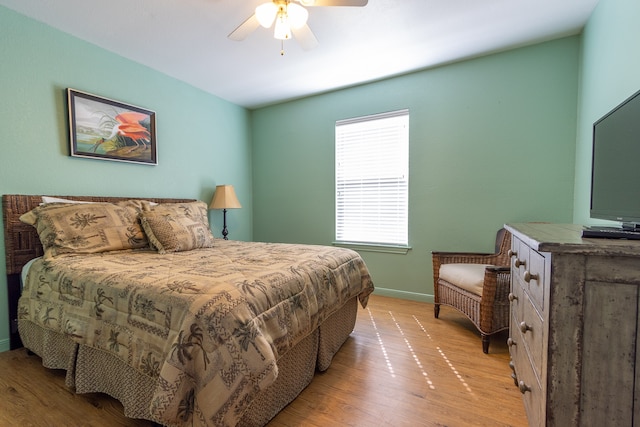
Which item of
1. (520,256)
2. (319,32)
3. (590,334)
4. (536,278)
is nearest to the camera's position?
(590,334)

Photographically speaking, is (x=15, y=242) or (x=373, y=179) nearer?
(x=15, y=242)

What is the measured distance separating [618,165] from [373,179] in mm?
2303

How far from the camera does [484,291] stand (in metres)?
2.02

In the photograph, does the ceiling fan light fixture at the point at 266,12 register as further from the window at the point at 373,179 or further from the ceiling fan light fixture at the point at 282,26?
the window at the point at 373,179

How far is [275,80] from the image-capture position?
3.22m

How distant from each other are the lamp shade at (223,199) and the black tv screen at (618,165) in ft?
10.5

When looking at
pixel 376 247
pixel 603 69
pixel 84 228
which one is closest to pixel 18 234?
pixel 84 228

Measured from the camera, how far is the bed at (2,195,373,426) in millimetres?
1026

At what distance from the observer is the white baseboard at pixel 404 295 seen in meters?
3.05

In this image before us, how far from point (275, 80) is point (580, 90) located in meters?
2.94

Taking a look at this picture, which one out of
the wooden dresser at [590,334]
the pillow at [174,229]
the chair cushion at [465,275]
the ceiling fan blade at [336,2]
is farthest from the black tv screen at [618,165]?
the pillow at [174,229]

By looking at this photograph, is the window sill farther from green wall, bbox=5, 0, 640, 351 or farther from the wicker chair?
the wicker chair

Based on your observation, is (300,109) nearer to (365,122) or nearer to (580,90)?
(365,122)

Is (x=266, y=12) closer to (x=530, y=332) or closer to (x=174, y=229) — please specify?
(x=174, y=229)
